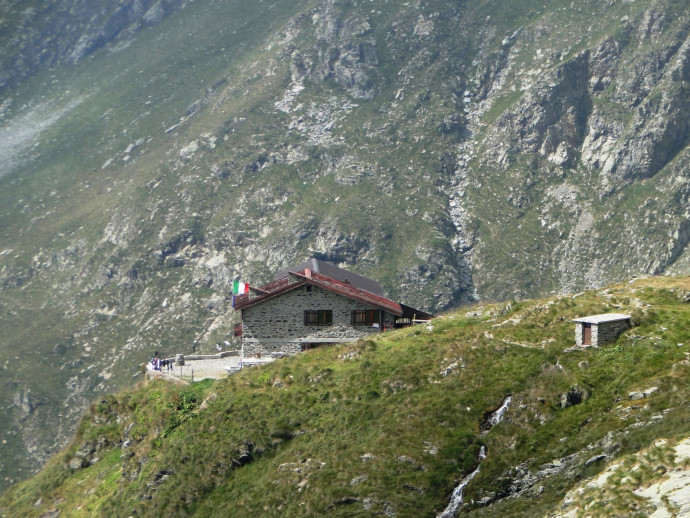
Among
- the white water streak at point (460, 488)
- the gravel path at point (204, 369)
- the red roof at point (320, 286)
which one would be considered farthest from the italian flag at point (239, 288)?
the white water streak at point (460, 488)

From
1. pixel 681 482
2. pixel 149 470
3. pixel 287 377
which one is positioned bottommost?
pixel 149 470

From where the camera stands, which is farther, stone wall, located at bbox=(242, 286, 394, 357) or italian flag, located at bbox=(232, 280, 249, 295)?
italian flag, located at bbox=(232, 280, 249, 295)

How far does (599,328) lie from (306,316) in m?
24.0

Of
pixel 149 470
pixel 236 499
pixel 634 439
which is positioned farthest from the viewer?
pixel 149 470

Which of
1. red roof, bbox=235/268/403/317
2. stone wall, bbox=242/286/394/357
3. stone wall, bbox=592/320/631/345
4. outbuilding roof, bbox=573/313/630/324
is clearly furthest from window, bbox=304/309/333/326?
stone wall, bbox=592/320/631/345

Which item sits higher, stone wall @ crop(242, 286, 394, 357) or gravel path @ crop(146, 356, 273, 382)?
stone wall @ crop(242, 286, 394, 357)

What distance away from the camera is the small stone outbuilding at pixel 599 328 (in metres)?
44.5

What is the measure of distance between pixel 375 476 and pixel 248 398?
1206cm

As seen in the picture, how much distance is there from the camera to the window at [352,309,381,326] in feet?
209

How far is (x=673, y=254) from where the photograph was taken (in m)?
192

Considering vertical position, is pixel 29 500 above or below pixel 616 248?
above

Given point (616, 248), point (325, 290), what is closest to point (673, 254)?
point (616, 248)

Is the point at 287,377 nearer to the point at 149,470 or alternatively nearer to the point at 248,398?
the point at 248,398

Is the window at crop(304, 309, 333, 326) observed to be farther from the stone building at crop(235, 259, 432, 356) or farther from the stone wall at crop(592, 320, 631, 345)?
the stone wall at crop(592, 320, 631, 345)
